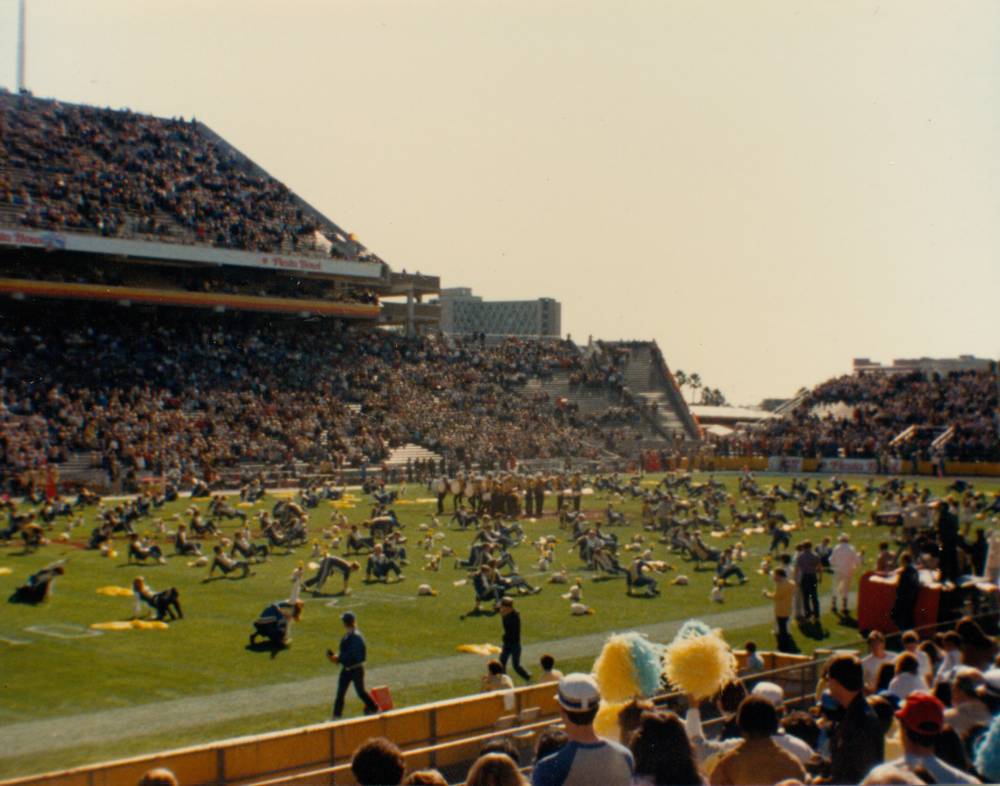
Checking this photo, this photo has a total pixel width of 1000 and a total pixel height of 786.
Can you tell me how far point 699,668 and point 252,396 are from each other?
157ft

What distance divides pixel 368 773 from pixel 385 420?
53.5 m

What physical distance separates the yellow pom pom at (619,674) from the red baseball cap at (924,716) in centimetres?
278

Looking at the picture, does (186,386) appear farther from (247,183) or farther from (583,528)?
(583,528)

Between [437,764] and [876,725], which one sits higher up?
[876,725]

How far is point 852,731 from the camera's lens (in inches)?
265

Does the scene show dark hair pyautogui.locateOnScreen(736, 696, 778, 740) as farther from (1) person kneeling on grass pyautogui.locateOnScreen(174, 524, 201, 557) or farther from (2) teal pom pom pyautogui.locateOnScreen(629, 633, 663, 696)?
(1) person kneeling on grass pyautogui.locateOnScreen(174, 524, 201, 557)

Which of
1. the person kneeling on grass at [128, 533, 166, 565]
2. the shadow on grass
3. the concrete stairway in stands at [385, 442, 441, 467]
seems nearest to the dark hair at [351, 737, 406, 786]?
the shadow on grass

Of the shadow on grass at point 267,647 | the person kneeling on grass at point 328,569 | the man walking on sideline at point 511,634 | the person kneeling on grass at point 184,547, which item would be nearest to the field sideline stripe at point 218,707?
the man walking on sideline at point 511,634

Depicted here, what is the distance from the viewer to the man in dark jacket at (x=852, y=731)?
6637mm

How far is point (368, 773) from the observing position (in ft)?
16.5

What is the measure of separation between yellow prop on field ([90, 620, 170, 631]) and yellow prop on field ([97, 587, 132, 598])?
2665 millimetres

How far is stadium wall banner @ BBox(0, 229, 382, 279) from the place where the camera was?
171 ft

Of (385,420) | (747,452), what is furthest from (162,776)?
(747,452)

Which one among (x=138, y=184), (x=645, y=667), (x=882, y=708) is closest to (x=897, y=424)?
(x=138, y=184)
